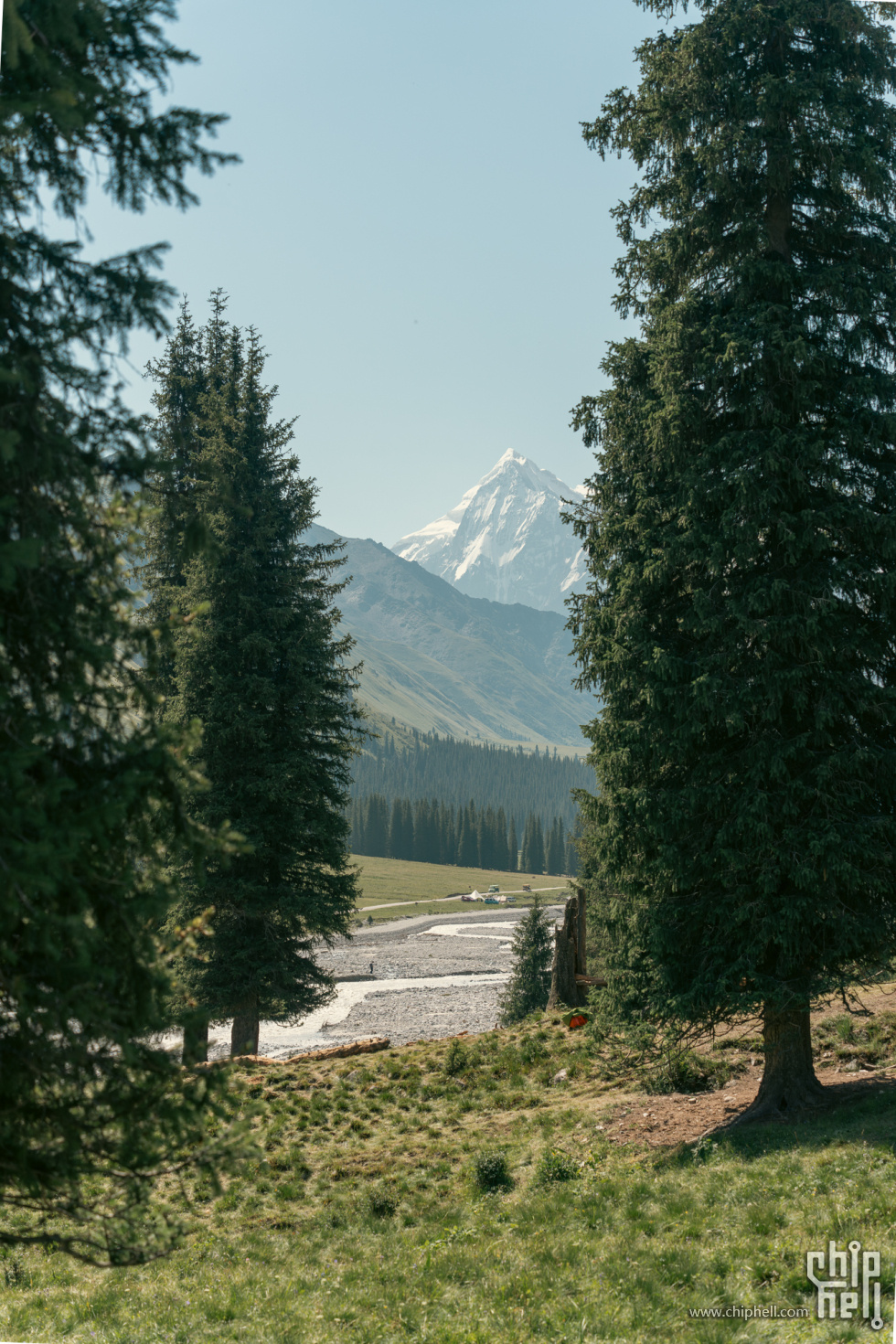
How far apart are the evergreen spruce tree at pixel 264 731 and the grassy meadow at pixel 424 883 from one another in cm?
8892

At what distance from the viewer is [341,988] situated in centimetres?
6009

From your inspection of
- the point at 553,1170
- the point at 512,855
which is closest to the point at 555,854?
the point at 512,855

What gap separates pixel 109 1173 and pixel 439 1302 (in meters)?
3.94

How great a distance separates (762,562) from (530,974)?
2926 cm

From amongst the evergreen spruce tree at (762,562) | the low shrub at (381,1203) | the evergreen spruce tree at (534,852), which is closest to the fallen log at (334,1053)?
the low shrub at (381,1203)

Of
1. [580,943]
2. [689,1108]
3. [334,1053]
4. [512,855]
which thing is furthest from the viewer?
[512,855]

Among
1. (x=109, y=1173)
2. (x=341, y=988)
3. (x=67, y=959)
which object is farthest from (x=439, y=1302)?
(x=341, y=988)

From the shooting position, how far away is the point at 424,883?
13825 cm

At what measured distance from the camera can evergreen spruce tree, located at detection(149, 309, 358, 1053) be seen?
55.1ft

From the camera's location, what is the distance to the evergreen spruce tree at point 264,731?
16.8 m

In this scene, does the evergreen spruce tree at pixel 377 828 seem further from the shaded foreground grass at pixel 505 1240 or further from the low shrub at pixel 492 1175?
the low shrub at pixel 492 1175
